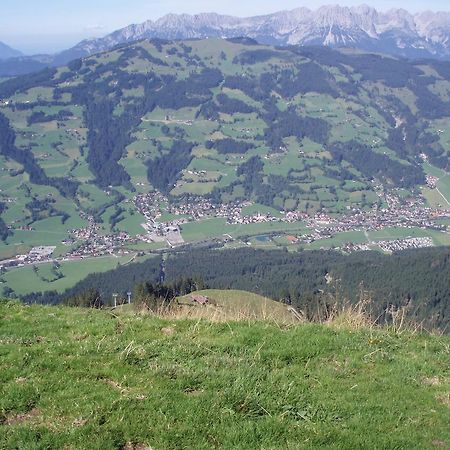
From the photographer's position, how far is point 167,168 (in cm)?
18675

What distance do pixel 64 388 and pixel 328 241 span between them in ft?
403

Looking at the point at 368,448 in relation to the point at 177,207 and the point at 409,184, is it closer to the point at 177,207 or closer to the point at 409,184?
the point at 177,207

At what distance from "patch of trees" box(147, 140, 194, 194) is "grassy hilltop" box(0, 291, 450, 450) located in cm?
16352

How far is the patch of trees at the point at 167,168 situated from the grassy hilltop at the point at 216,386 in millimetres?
163519

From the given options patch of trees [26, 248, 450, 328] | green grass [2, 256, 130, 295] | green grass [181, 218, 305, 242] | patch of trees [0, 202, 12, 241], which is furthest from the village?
patch of trees [26, 248, 450, 328]

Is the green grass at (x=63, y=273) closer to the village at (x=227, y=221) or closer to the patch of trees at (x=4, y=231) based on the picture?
the village at (x=227, y=221)

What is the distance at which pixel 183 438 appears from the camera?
6688 millimetres

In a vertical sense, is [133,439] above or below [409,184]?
above

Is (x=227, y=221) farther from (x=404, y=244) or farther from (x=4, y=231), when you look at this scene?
(x=4, y=231)

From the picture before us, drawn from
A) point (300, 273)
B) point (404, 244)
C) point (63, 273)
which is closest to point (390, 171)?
point (404, 244)

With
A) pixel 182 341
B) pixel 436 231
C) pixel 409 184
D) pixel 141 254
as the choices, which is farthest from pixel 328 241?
pixel 182 341

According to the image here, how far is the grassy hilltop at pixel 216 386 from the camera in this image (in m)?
6.84

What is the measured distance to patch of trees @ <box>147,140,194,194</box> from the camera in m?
178

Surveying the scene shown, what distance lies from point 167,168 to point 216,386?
181m
